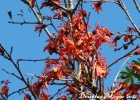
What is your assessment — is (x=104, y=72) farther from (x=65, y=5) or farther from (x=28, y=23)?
(x=28, y=23)

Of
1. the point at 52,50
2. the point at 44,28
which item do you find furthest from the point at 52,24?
the point at 52,50

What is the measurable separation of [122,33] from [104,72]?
3.35 feet

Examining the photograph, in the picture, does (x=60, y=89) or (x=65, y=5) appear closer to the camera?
(x=60, y=89)

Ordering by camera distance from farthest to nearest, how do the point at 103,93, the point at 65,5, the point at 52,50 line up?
1. the point at 65,5
2. the point at 52,50
3. the point at 103,93

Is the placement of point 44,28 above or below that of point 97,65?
above

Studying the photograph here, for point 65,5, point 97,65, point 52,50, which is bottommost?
point 97,65

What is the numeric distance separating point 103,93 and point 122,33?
3.77ft

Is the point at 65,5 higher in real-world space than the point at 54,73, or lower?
higher

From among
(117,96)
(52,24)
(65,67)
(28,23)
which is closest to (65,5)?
(52,24)

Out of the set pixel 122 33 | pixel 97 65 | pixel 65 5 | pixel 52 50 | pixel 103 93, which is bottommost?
pixel 103 93

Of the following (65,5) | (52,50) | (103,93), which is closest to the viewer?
(103,93)

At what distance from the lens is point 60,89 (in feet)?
13.6

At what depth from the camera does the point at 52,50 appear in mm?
3969

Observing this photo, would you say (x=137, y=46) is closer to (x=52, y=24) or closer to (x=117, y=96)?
(x=117, y=96)
